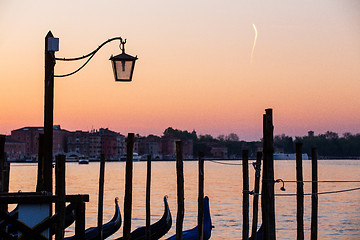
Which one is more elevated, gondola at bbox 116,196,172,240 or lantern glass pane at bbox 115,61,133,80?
lantern glass pane at bbox 115,61,133,80

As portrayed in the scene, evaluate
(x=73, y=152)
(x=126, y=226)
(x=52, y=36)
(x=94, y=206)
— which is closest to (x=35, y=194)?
(x=52, y=36)

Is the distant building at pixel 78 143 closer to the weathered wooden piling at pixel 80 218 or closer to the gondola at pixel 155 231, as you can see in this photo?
the gondola at pixel 155 231

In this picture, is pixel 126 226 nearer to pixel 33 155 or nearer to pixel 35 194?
pixel 35 194

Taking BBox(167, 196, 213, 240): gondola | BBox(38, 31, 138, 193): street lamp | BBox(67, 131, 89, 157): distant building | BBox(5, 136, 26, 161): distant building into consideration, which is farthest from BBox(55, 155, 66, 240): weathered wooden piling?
BBox(67, 131, 89, 157): distant building

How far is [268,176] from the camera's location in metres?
7.25

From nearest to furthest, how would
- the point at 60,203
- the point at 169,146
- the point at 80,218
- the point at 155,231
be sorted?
the point at 60,203, the point at 80,218, the point at 155,231, the point at 169,146

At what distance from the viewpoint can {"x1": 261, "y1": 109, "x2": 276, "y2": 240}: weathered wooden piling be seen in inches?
284

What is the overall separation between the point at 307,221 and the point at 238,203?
26.5ft

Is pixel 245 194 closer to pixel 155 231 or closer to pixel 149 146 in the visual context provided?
pixel 155 231

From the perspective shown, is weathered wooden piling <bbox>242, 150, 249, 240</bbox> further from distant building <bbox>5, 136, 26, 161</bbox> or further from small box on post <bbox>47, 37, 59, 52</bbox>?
distant building <bbox>5, 136, 26, 161</bbox>

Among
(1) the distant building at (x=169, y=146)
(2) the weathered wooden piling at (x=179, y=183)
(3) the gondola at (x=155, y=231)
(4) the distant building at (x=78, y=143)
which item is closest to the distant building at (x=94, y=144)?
(4) the distant building at (x=78, y=143)

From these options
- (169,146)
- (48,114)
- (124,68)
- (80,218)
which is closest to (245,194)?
(124,68)

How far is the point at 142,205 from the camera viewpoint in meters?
30.2

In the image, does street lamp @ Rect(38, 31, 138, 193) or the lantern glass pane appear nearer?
street lamp @ Rect(38, 31, 138, 193)
